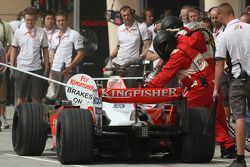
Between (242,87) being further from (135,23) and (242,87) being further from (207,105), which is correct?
(135,23)

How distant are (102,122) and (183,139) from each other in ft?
3.09

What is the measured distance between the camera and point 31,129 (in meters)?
11.9

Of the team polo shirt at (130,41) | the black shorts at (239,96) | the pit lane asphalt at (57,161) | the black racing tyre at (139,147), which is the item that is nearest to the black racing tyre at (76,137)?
the pit lane asphalt at (57,161)

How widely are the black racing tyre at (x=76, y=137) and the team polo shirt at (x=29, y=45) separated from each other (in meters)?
5.38

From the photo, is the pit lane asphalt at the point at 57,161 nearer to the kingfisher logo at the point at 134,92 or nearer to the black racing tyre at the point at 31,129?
the black racing tyre at the point at 31,129

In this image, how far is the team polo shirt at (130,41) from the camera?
16.9 m

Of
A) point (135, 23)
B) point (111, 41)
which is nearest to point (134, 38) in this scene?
point (135, 23)

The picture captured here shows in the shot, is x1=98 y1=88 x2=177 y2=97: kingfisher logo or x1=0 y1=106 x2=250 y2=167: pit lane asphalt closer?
x1=98 y1=88 x2=177 y2=97: kingfisher logo

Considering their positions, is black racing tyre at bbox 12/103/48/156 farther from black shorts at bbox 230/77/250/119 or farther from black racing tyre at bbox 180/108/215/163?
black shorts at bbox 230/77/250/119

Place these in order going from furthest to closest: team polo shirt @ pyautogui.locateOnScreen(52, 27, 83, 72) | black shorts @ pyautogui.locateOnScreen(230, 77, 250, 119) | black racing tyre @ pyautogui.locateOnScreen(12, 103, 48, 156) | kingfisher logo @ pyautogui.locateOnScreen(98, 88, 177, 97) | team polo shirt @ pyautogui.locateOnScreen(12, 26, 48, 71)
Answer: team polo shirt @ pyautogui.locateOnScreen(52, 27, 83, 72) → team polo shirt @ pyautogui.locateOnScreen(12, 26, 48, 71) → black racing tyre @ pyautogui.locateOnScreen(12, 103, 48, 156) → kingfisher logo @ pyautogui.locateOnScreen(98, 88, 177, 97) → black shorts @ pyautogui.locateOnScreen(230, 77, 250, 119)

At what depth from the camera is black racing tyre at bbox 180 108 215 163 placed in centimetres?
1126

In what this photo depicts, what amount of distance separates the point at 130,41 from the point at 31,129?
5254 millimetres

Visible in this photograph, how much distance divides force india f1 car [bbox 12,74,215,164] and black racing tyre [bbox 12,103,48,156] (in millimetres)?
191

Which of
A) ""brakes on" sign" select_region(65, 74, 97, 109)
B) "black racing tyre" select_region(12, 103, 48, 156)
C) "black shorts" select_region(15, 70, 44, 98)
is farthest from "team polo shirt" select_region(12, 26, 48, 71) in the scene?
""brakes on" sign" select_region(65, 74, 97, 109)
